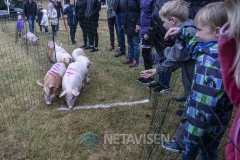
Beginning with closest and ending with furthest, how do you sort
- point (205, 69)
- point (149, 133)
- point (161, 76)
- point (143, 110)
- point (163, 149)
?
1. point (205, 69)
2. point (163, 149)
3. point (149, 133)
4. point (143, 110)
5. point (161, 76)

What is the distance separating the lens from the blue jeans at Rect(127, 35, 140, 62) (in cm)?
488

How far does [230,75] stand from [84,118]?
2.58 meters

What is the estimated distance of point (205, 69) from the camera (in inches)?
60.8

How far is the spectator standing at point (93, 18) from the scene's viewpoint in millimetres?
6555

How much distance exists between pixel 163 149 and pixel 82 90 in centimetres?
214

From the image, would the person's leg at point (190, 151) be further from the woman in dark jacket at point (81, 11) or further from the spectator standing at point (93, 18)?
the woman in dark jacket at point (81, 11)

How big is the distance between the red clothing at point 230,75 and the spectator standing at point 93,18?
19.3 feet

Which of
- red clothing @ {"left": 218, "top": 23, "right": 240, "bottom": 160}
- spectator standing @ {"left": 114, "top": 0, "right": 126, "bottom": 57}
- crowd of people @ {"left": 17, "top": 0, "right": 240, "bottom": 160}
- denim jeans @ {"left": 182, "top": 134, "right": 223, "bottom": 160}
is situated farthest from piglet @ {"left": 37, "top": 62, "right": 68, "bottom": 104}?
red clothing @ {"left": 218, "top": 23, "right": 240, "bottom": 160}

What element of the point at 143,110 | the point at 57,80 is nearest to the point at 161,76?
the point at 143,110

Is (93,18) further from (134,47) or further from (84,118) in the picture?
(84,118)

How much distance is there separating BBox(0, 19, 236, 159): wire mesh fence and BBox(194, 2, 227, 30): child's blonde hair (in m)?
0.69

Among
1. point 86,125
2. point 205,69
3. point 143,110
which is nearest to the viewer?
point 205,69

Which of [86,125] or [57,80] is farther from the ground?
[57,80]

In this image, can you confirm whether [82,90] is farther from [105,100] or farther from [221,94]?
[221,94]
